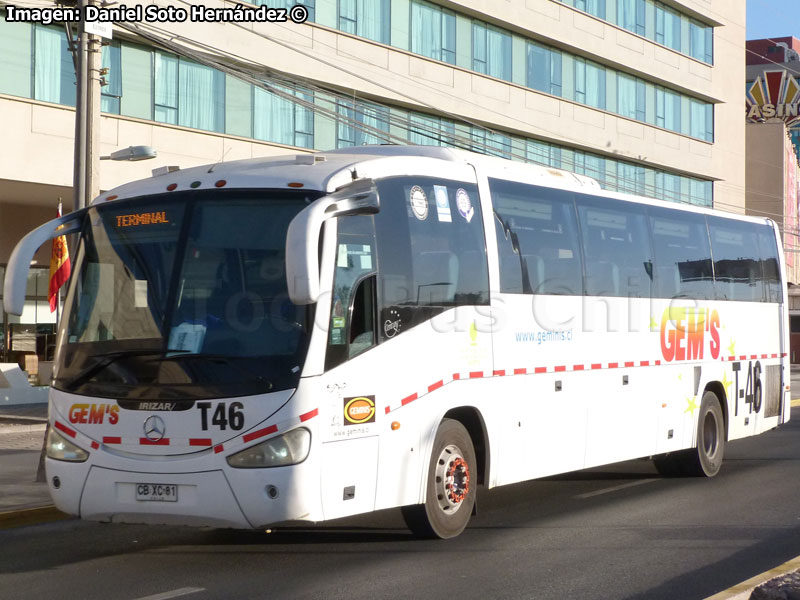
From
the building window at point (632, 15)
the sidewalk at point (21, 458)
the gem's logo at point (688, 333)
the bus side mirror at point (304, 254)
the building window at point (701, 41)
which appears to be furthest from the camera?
the building window at point (701, 41)

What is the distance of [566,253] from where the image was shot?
11297mm

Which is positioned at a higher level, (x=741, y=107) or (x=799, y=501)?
(x=741, y=107)

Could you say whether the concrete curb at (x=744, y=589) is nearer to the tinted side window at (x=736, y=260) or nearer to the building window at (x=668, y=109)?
Result: the tinted side window at (x=736, y=260)

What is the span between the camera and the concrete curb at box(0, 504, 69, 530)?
33.8 ft

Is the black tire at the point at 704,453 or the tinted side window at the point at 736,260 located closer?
the black tire at the point at 704,453

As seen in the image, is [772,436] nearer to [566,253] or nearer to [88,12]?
[566,253]

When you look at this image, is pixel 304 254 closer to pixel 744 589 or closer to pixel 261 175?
pixel 261 175

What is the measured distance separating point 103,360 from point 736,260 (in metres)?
9.46

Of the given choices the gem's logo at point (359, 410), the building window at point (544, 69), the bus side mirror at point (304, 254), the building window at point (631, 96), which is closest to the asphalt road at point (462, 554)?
the gem's logo at point (359, 410)

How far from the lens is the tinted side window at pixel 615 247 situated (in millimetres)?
11750

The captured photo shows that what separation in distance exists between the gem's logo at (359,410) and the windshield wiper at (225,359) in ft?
2.15

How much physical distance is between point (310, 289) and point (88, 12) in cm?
753

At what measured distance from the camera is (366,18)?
2958 cm

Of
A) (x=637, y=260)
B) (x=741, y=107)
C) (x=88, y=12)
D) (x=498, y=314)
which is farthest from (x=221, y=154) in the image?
(x=741, y=107)
